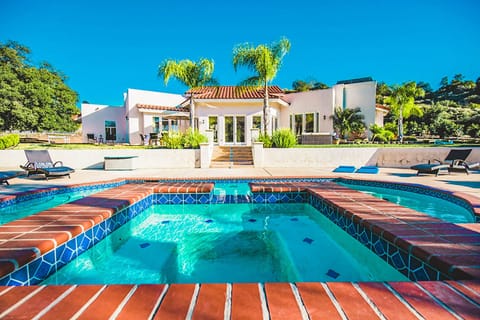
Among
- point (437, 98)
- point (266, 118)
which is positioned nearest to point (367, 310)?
point (266, 118)

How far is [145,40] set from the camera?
1171 inches

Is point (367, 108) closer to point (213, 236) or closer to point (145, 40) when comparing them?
point (213, 236)

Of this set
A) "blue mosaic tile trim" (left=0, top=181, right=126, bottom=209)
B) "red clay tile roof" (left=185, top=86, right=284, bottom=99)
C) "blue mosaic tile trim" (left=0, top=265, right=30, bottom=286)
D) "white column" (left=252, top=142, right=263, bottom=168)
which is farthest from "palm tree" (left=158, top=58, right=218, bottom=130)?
"blue mosaic tile trim" (left=0, top=265, right=30, bottom=286)

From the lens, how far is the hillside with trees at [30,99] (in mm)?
25794

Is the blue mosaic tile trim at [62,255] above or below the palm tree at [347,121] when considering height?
below

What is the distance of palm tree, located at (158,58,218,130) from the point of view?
1552cm

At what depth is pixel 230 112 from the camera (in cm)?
1969

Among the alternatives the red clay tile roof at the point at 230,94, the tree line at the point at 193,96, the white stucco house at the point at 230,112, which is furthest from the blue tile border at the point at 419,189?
the red clay tile roof at the point at 230,94

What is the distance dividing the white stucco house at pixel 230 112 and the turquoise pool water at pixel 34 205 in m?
9.58

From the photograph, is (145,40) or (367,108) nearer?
(367,108)

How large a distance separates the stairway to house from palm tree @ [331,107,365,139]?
10.7m

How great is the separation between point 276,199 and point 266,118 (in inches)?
400

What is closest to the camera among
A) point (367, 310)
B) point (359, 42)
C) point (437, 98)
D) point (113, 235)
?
point (367, 310)

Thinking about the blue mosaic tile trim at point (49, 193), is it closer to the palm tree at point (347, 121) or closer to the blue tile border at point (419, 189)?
the blue tile border at point (419, 189)
